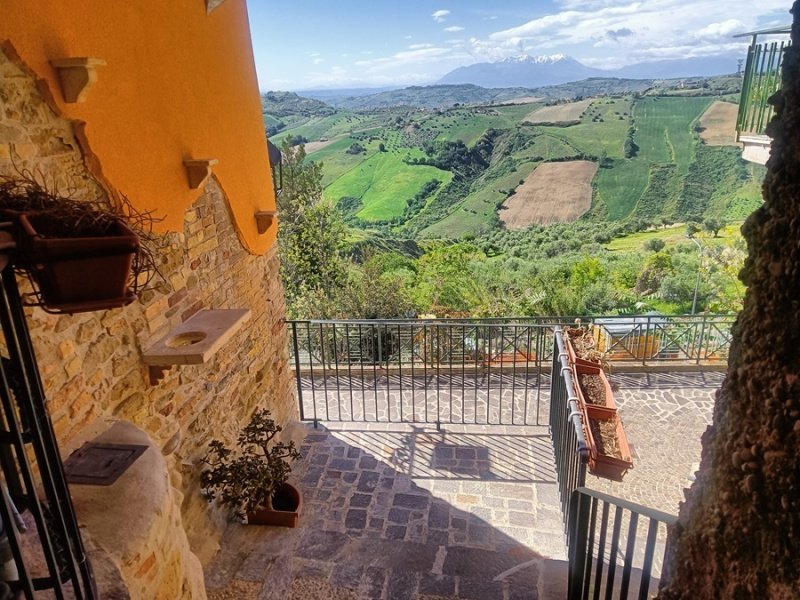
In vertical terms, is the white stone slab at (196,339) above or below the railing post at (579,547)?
above

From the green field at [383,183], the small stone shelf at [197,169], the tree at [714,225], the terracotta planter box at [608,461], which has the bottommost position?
the tree at [714,225]

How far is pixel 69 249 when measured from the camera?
1.28 metres

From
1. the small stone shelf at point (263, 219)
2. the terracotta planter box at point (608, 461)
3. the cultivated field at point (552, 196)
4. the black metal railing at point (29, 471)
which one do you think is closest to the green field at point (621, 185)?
the cultivated field at point (552, 196)

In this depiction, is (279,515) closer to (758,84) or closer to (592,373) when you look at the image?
(592,373)

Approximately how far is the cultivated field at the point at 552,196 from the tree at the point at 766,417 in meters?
32.7

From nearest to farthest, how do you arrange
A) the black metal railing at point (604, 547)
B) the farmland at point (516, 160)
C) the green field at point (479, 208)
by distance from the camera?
the black metal railing at point (604, 547) < the green field at point (479, 208) < the farmland at point (516, 160)

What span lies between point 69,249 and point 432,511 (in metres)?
3.55

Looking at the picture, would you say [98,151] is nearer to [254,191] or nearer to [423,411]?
[254,191]

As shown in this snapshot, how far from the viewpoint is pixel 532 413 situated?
20.5 ft

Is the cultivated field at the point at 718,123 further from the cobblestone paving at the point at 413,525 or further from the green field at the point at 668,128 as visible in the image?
the cobblestone paving at the point at 413,525

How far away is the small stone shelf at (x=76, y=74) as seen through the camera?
204cm

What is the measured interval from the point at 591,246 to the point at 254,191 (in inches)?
1000

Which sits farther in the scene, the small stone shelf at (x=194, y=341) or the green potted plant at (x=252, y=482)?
the green potted plant at (x=252, y=482)

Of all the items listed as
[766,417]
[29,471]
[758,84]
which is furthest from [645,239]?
[29,471]
